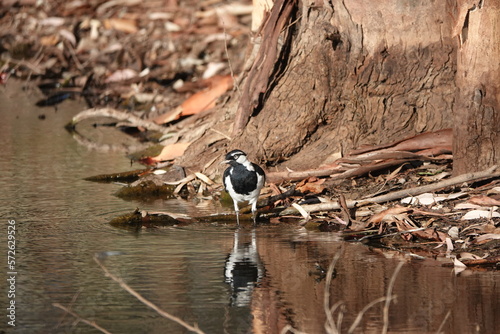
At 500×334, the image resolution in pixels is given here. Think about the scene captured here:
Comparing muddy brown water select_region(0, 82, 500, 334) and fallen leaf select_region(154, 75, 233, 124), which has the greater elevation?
fallen leaf select_region(154, 75, 233, 124)

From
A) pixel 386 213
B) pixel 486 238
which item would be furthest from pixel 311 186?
pixel 486 238

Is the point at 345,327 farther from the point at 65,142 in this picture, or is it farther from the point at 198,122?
the point at 65,142

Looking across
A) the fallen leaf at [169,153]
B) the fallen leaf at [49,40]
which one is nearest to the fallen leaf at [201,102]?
the fallen leaf at [169,153]

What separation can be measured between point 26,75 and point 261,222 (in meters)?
10.7

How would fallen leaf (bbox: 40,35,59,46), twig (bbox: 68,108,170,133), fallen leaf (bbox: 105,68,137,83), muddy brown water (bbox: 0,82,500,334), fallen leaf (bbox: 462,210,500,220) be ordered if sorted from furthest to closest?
fallen leaf (bbox: 40,35,59,46)
fallen leaf (bbox: 105,68,137,83)
twig (bbox: 68,108,170,133)
fallen leaf (bbox: 462,210,500,220)
muddy brown water (bbox: 0,82,500,334)

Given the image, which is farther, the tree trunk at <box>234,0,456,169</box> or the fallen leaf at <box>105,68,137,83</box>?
the fallen leaf at <box>105,68,137,83</box>

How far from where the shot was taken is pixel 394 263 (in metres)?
6.57

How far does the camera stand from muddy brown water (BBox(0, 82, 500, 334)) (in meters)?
5.27

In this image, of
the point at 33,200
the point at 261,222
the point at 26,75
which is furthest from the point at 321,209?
the point at 26,75

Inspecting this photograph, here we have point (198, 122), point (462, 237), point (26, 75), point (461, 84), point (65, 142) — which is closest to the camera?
point (462, 237)

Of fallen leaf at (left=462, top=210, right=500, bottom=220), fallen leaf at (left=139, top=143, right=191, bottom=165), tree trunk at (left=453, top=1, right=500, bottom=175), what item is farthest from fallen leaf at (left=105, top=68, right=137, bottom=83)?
fallen leaf at (left=462, top=210, right=500, bottom=220)

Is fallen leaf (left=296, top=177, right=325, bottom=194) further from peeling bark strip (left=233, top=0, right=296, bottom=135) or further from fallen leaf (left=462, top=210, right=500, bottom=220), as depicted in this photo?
fallen leaf (left=462, top=210, right=500, bottom=220)

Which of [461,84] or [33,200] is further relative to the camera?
[33,200]

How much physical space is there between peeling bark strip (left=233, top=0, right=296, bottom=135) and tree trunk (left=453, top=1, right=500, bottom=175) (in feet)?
6.90
